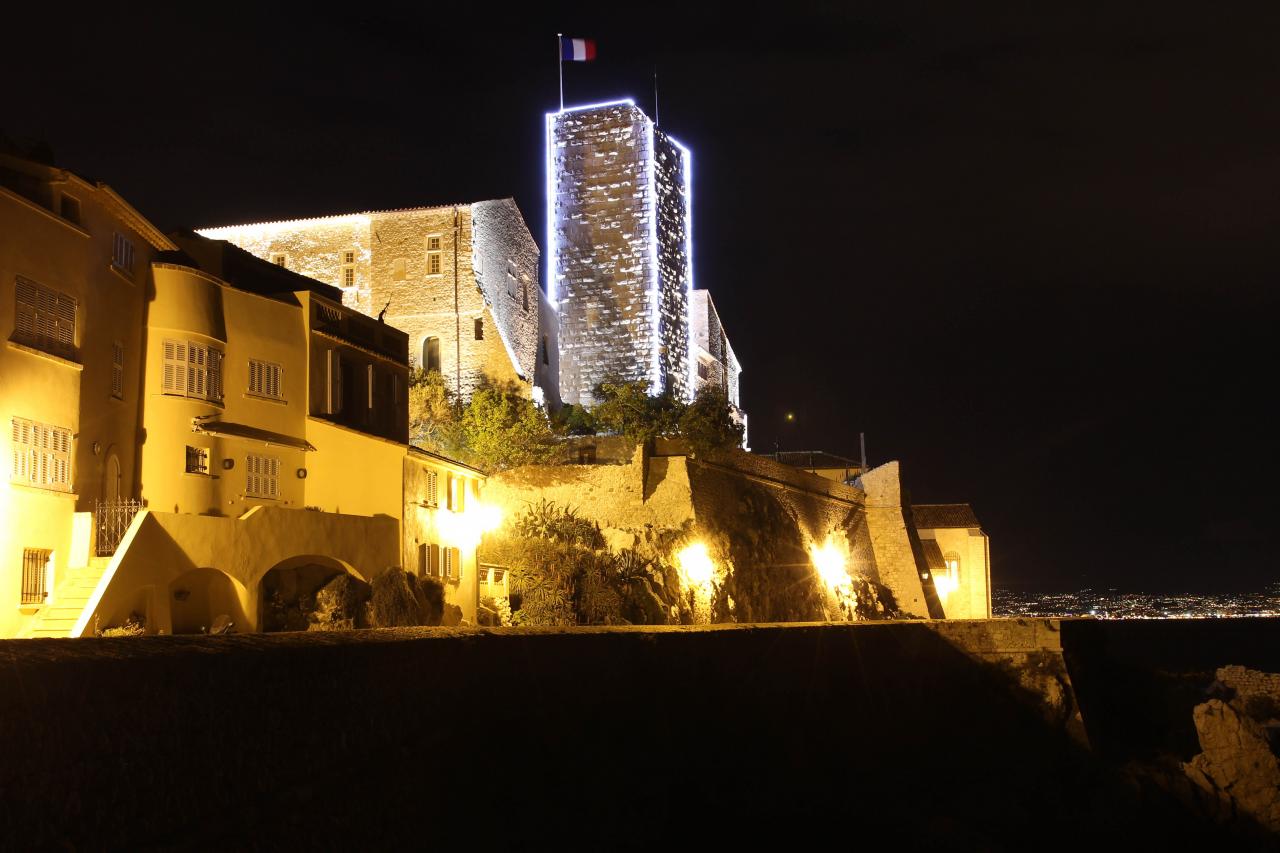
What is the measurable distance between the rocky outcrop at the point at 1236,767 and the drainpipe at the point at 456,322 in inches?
1067

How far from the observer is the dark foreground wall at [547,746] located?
782cm

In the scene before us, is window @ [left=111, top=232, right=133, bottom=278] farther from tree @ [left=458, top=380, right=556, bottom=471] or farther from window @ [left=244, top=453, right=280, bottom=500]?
tree @ [left=458, top=380, right=556, bottom=471]

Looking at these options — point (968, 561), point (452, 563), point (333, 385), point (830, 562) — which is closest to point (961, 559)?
point (968, 561)

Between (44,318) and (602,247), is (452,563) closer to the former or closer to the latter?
(44,318)

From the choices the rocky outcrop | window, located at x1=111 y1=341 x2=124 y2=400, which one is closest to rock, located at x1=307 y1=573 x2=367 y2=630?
window, located at x1=111 y1=341 x2=124 y2=400

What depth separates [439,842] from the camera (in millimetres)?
11930

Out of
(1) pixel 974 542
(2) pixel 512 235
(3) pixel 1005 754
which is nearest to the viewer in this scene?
(3) pixel 1005 754

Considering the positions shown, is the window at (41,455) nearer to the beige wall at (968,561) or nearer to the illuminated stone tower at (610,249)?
the illuminated stone tower at (610,249)

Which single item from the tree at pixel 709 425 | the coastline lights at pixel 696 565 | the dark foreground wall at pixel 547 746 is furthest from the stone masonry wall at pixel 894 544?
the coastline lights at pixel 696 565

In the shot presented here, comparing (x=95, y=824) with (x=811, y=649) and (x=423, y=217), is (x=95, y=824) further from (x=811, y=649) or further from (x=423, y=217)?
(x=423, y=217)

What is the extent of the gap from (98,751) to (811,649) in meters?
18.9

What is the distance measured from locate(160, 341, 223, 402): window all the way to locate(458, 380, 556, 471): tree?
46.3ft

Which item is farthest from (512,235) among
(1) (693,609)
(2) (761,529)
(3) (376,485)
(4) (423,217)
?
(3) (376,485)

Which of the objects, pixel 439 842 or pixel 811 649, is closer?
pixel 439 842
